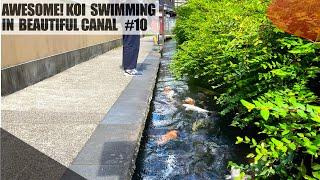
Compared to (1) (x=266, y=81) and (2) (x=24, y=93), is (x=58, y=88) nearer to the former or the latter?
(2) (x=24, y=93)

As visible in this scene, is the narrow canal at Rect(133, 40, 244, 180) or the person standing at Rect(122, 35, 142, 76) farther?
the person standing at Rect(122, 35, 142, 76)

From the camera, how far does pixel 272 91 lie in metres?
3.14

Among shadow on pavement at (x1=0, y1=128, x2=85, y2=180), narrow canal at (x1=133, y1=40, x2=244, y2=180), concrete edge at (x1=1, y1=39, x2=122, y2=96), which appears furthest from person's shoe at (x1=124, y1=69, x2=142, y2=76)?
shadow on pavement at (x1=0, y1=128, x2=85, y2=180)

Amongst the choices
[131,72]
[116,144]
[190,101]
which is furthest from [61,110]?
[131,72]

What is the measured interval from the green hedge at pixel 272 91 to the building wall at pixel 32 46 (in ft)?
9.65

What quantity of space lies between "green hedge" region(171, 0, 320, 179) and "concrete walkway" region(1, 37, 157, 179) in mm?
1577

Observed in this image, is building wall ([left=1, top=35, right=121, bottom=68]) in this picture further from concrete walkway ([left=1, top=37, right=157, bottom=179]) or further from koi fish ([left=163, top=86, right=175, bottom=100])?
koi fish ([left=163, top=86, right=175, bottom=100])

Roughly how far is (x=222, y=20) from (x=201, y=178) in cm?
278

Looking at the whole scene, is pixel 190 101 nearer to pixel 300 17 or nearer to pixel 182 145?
pixel 182 145

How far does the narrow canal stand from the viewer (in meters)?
3.82

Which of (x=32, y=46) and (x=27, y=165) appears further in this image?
(x=32, y=46)

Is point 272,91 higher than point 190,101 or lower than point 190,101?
higher

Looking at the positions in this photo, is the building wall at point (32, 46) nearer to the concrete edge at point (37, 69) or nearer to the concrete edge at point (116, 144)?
the concrete edge at point (37, 69)

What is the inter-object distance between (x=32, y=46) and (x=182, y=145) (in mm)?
3563
